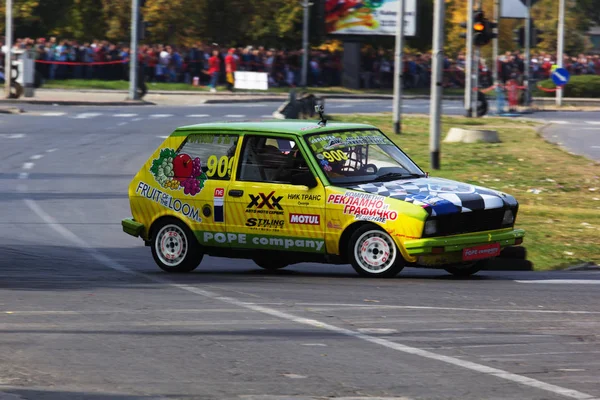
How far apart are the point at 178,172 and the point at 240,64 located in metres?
49.7

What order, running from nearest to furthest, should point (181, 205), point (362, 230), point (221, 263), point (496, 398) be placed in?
1. point (496, 398)
2. point (362, 230)
3. point (181, 205)
4. point (221, 263)

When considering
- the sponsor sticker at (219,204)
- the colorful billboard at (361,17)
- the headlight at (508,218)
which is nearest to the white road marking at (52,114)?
the colorful billboard at (361,17)

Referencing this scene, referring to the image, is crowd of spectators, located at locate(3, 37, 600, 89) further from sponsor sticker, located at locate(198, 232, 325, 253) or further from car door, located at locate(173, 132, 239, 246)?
sponsor sticker, located at locate(198, 232, 325, 253)

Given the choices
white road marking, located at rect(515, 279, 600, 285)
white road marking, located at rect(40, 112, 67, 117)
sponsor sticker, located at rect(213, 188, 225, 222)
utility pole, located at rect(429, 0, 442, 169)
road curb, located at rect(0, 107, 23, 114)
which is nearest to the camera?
white road marking, located at rect(515, 279, 600, 285)

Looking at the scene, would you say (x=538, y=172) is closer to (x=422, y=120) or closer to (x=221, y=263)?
(x=221, y=263)

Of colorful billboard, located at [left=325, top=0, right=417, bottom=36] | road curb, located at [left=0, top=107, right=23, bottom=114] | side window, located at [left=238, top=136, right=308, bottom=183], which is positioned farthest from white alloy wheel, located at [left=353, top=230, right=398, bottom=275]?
colorful billboard, located at [left=325, top=0, right=417, bottom=36]

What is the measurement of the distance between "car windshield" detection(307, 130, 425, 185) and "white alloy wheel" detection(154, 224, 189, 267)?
5.71ft

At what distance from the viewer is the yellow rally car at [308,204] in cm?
1202

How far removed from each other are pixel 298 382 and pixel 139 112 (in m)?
38.2

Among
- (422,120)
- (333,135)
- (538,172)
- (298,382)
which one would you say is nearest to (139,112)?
(422,120)

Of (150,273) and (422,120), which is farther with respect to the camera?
(422,120)

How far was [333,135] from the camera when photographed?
12883mm

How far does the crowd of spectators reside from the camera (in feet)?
190

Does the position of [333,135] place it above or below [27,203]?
above
